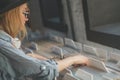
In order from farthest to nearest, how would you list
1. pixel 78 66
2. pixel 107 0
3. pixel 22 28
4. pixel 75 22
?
pixel 75 22, pixel 107 0, pixel 78 66, pixel 22 28

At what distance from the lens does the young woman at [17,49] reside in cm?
88

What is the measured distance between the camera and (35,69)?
0.89 m

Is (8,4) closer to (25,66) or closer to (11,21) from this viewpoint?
(11,21)

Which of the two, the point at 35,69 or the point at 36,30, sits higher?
the point at 35,69

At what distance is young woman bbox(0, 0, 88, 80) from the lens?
0.88 m

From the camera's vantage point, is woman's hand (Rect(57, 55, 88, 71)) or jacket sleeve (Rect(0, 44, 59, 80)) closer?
jacket sleeve (Rect(0, 44, 59, 80))

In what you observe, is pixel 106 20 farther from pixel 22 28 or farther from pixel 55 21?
pixel 22 28

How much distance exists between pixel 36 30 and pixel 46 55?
0.87 meters

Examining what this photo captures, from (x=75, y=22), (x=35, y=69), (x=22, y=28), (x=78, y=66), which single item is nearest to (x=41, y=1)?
(x=75, y=22)

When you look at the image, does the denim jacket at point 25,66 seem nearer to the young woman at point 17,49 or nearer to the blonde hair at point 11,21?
the young woman at point 17,49

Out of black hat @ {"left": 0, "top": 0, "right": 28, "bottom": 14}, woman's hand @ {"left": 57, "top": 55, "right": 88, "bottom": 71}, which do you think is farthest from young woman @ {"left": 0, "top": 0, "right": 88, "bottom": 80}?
woman's hand @ {"left": 57, "top": 55, "right": 88, "bottom": 71}

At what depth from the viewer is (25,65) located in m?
0.88

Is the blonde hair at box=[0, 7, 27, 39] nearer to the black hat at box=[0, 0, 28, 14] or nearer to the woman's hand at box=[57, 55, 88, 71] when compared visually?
the black hat at box=[0, 0, 28, 14]

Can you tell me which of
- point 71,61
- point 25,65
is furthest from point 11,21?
point 71,61
